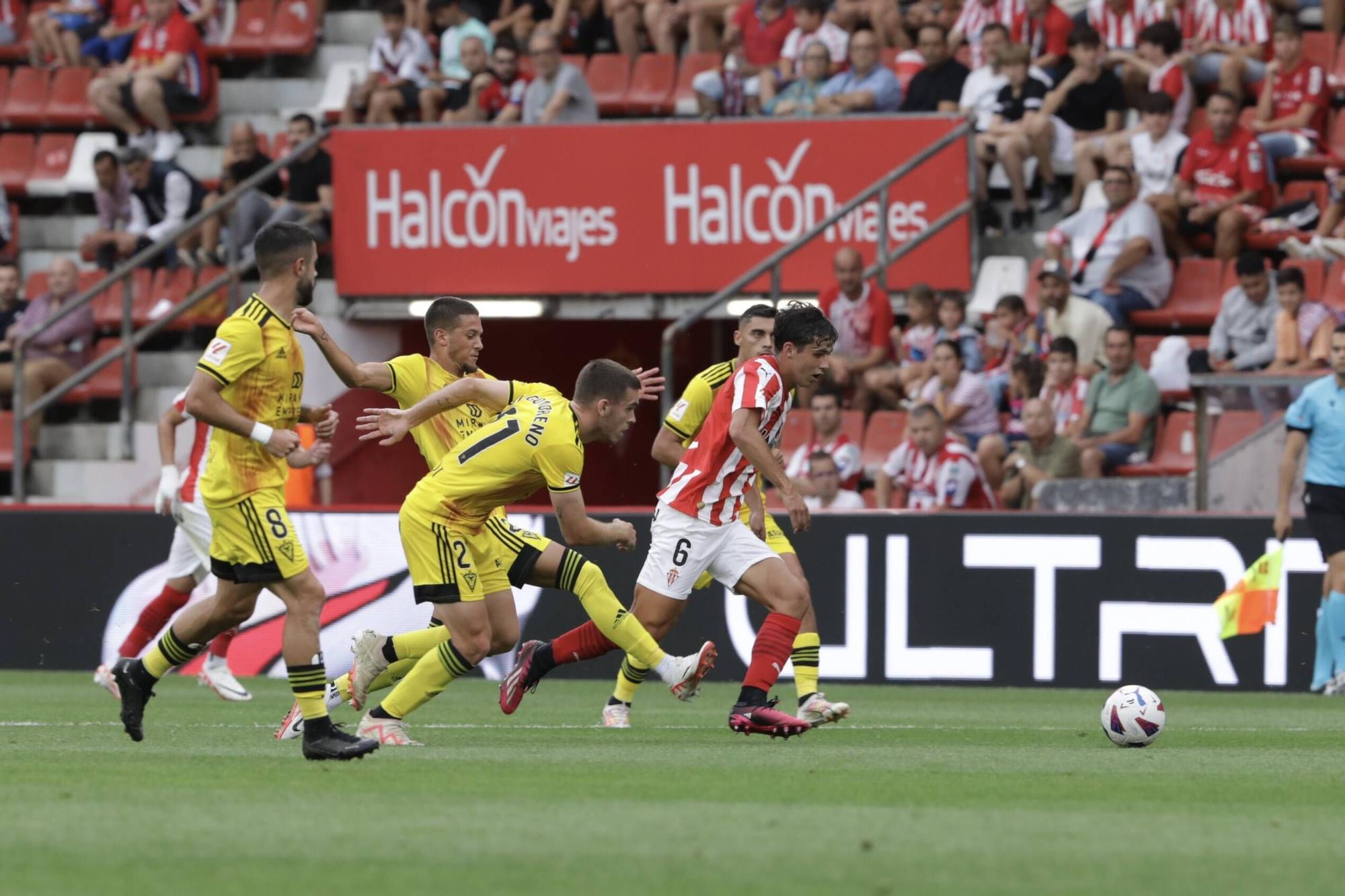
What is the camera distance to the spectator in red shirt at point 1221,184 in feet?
56.9

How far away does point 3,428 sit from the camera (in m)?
19.4

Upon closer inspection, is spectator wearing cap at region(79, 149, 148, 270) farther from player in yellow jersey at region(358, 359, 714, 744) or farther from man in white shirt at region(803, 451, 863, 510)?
player in yellow jersey at region(358, 359, 714, 744)

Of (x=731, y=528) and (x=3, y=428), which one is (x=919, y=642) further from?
(x=3, y=428)

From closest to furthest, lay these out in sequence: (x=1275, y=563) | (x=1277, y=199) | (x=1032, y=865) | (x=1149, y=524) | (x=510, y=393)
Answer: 1. (x=1032, y=865)
2. (x=510, y=393)
3. (x=1275, y=563)
4. (x=1149, y=524)
5. (x=1277, y=199)

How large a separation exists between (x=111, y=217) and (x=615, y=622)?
1298 centimetres

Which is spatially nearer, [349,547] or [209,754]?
[209,754]

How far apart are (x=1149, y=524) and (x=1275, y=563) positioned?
4.15 feet

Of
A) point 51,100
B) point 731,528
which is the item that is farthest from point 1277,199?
point 51,100

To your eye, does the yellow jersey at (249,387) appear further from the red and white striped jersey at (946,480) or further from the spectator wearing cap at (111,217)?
the spectator wearing cap at (111,217)

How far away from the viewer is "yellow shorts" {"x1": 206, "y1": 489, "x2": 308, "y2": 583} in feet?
28.8

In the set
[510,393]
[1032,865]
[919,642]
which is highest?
[510,393]

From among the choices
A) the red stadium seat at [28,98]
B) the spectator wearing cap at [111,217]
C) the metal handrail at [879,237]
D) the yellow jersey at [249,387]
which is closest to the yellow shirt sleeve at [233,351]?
the yellow jersey at [249,387]

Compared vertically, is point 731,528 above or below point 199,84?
below

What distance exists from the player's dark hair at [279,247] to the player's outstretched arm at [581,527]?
4.96 feet
